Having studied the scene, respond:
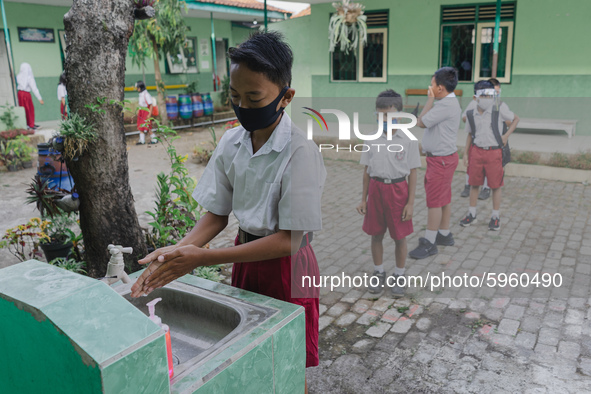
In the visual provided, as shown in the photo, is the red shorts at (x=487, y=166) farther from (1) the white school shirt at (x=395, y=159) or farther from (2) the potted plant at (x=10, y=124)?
(2) the potted plant at (x=10, y=124)

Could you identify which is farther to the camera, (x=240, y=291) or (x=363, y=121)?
(x=363, y=121)

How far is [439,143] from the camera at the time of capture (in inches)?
193

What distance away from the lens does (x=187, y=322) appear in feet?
6.98

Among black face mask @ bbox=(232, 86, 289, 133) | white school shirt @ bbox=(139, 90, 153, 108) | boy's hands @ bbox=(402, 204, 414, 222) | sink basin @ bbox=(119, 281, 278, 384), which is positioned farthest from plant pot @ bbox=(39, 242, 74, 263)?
white school shirt @ bbox=(139, 90, 153, 108)

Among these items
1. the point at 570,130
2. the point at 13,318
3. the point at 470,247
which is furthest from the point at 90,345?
the point at 570,130

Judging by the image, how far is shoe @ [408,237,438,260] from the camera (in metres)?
5.11

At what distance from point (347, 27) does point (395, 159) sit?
26.3 feet

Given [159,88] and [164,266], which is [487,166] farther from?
[159,88]

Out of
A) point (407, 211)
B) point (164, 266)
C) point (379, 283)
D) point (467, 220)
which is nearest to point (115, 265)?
point (164, 266)

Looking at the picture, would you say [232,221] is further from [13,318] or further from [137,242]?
[13,318]

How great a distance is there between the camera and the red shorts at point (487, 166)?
566 centimetres

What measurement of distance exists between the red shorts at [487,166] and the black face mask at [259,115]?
4.33 meters

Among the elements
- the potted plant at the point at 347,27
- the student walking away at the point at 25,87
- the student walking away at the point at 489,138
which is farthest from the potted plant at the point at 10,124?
the student walking away at the point at 489,138

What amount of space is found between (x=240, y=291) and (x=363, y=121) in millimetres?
1928
